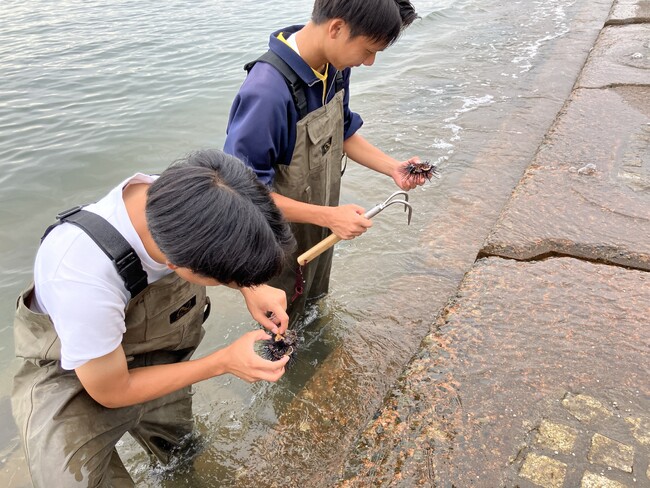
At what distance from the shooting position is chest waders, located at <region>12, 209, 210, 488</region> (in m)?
1.53

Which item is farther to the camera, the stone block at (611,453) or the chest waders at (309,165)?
the chest waders at (309,165)

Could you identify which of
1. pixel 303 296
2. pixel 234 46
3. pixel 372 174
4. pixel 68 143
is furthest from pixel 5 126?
pixel 303 296

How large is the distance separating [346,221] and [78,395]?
3.81 feet

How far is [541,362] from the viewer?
1.91 metres

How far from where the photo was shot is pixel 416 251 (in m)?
3.50

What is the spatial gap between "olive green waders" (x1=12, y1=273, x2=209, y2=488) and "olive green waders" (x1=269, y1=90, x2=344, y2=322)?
0.62 meters

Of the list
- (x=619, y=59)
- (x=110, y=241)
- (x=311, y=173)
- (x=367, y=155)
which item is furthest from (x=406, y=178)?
(x=619, y=59)

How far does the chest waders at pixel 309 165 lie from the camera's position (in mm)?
2050

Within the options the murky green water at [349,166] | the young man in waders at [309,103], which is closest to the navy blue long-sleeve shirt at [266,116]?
the young man in waders at [309,103]

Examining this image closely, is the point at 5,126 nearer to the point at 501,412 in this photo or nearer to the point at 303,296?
the point at 303,296

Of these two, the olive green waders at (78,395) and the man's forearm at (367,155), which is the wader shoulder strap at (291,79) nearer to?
the man's forearm at (367,155)

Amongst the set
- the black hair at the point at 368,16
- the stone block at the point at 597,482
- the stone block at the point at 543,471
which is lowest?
the stone block at the point at 543,471

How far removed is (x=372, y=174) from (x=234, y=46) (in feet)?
18.7

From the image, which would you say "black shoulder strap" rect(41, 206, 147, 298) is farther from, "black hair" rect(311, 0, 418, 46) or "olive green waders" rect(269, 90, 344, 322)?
"black hair" rect(311, 0, 418, 46)
